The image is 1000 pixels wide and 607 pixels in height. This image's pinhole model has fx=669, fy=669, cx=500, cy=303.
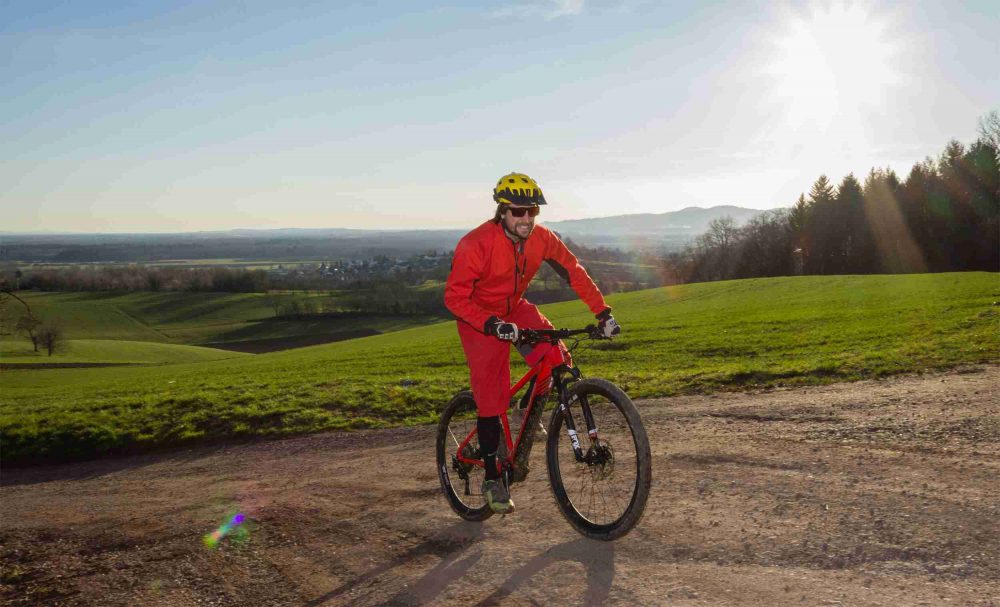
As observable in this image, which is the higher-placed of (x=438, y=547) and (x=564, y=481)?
(x=564, y=481)

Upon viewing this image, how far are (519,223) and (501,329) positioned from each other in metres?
0.91

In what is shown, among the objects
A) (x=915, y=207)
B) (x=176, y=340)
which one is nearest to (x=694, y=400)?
(x=915, y=207)

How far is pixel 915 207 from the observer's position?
67.6 meters

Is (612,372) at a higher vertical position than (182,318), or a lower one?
higher

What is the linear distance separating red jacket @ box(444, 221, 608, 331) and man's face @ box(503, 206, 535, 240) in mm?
103

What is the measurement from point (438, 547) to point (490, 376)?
1.39m

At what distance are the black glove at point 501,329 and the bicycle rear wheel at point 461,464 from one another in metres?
1.32

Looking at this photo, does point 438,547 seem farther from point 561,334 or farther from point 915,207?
point 915,207

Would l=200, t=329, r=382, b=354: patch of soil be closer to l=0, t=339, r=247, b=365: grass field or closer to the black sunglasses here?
l=0, t=339, r=247, b=365: grass field

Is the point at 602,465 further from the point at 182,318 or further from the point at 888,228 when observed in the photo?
the point at 182,318

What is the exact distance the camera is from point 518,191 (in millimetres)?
5160

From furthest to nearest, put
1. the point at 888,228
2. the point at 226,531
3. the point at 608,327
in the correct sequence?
the point at 888,228
the point at 226,531
the point at 608,327

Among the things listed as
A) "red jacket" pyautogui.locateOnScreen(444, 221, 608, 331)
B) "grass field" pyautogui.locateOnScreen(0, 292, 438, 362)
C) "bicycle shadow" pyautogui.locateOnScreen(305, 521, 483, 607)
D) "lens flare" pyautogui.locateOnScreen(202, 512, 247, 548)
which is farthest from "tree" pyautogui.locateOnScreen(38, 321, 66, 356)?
"red jacket" pyautogui.locateOnScreen(444, 221, 608, 331)

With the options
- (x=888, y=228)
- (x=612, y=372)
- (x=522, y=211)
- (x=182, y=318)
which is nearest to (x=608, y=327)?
(x=522, y=211)
